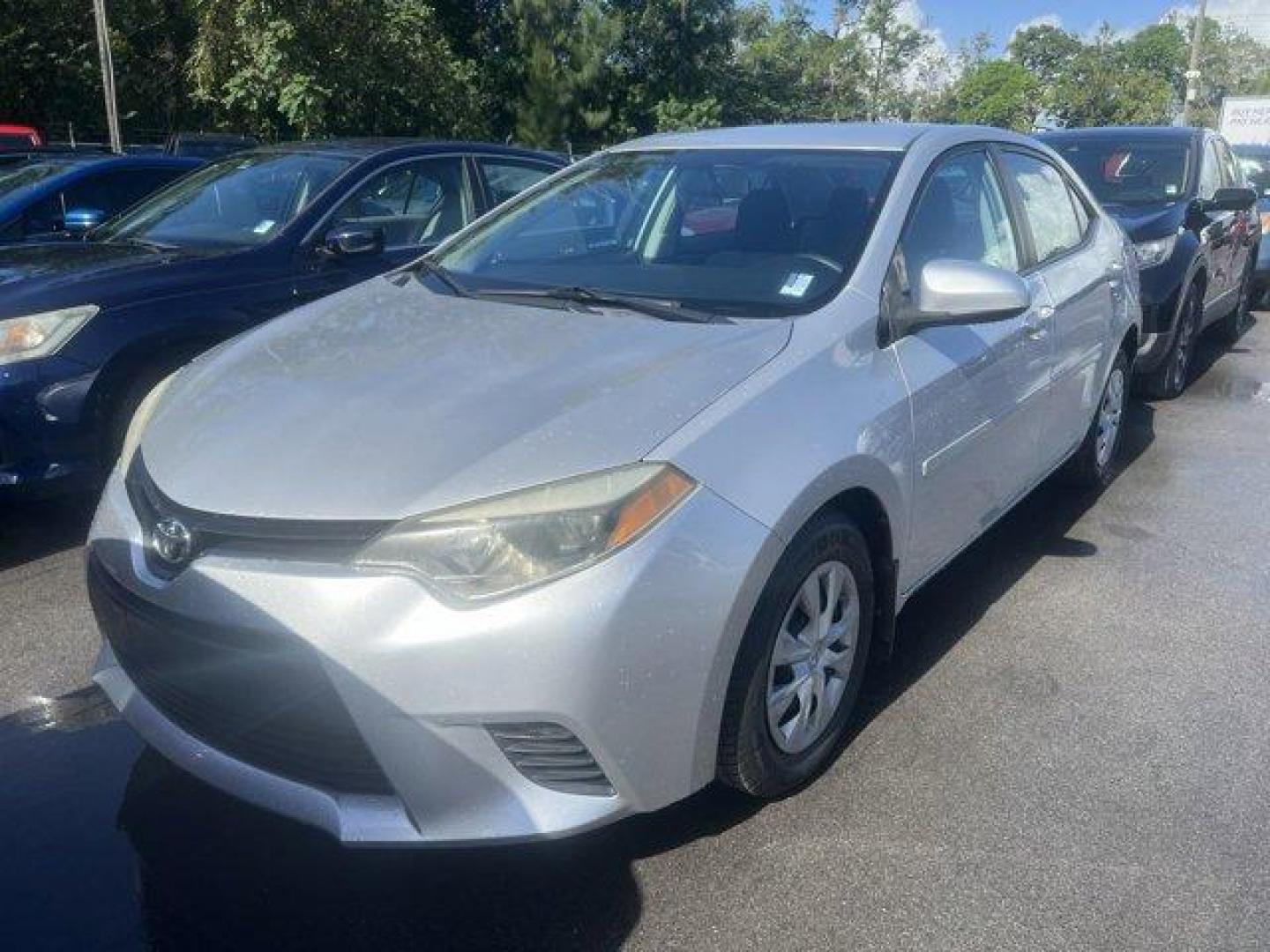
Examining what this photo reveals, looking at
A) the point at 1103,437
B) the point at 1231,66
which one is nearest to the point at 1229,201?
the point at 1103,437

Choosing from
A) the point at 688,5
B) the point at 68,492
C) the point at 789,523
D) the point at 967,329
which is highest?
the point at 688,5

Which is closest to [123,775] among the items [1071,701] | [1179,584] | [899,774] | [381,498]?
[381,498]

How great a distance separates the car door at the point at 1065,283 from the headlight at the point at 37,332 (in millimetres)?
3516

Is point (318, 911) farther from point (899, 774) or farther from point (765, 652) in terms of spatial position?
point (899, 774)

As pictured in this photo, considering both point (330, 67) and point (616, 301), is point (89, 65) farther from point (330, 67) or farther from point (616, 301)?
point (616, 301)

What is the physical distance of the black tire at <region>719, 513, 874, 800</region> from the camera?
2.49m

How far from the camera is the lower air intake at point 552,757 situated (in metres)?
2.21

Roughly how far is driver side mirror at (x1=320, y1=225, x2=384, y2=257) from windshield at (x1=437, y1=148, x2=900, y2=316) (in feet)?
3.67

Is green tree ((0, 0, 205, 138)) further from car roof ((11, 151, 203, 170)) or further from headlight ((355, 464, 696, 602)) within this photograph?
headlight ((355, 464, 696, 602))

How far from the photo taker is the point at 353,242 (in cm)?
492

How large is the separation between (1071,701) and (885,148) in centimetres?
176

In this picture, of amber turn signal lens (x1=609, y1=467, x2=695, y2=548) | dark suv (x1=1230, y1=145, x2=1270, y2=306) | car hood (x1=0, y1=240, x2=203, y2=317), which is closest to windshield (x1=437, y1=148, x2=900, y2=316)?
amber turn signal lens (x1=609, y1=467, x2=695, y2=548)

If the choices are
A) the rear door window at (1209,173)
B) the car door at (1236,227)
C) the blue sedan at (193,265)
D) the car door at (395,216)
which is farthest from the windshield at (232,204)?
the car door at (1236,227)

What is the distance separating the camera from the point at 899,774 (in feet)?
9.71
